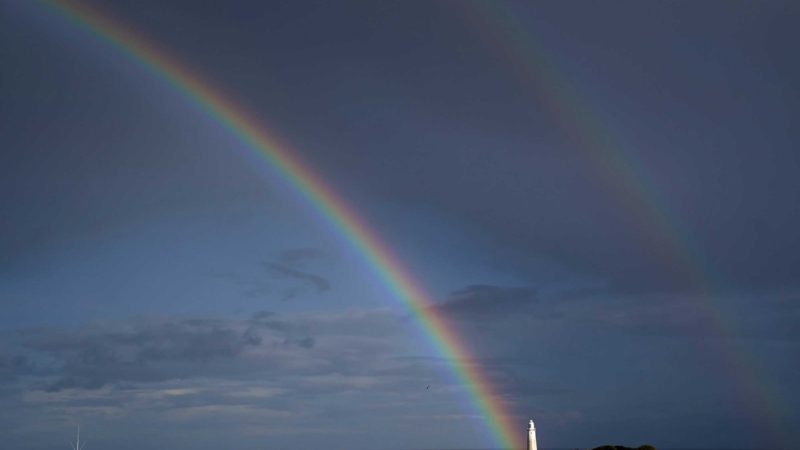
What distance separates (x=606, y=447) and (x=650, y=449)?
10.7 meters

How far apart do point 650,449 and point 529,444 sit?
30978 millimetres

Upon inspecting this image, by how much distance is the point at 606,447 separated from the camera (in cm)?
12544

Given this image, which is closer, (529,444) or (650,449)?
(650,449)

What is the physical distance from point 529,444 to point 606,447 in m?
20.3

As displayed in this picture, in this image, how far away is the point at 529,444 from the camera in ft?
429

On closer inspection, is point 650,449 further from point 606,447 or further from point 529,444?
point 529,444

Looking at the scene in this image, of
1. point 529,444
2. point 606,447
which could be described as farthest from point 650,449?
point 529,444

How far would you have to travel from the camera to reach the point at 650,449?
121 metres
